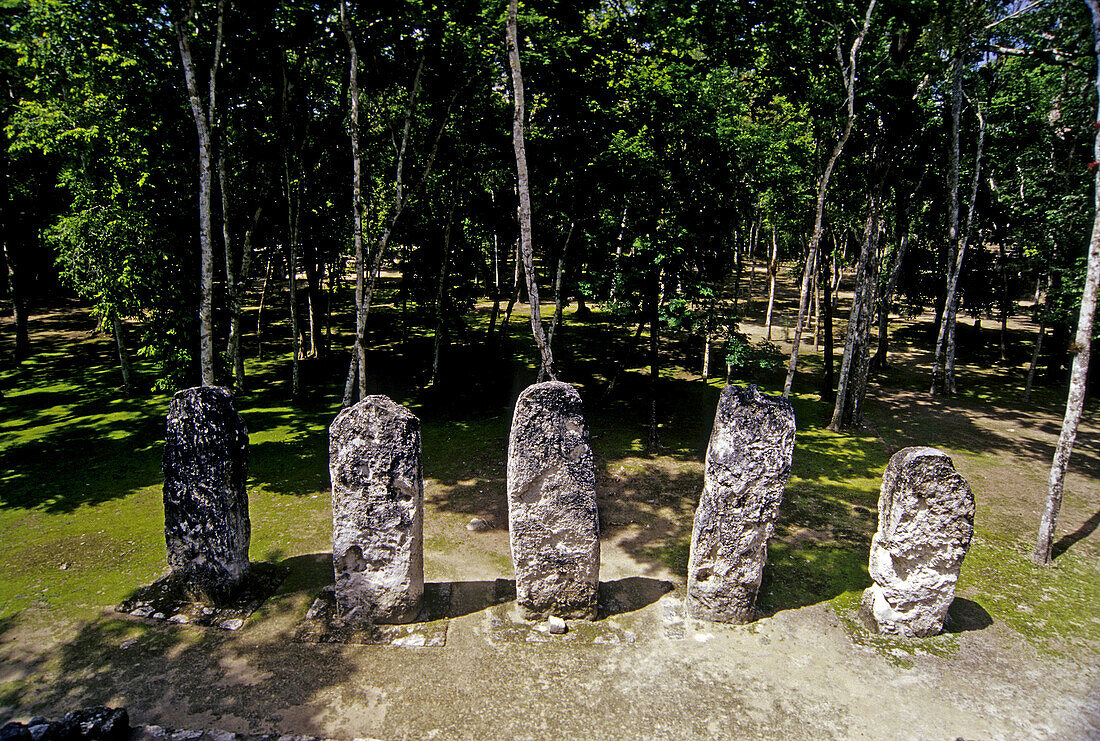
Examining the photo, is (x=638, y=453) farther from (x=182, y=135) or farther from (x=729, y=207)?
(x=182, y=135)

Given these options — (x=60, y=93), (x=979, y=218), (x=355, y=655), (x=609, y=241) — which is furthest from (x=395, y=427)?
(x=979, y=218)

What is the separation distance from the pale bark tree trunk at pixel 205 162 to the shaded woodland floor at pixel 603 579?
8.82 ft

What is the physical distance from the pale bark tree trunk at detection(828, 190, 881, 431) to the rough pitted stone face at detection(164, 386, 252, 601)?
43.4 ft

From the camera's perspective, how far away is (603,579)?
862 cm

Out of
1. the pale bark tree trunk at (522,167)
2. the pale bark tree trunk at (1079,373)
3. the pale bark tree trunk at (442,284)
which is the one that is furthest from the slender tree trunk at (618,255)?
the pale bark tree trunk at (1079,373)

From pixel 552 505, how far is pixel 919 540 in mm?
4422

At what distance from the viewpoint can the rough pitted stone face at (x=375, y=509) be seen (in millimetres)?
7172

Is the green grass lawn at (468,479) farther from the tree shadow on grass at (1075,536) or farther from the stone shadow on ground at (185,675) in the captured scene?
the stone shadow on ground at (185,675)

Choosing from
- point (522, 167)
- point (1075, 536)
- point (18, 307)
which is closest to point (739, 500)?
point (1075, 536)

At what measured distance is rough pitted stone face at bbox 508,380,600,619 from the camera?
24.0 ft

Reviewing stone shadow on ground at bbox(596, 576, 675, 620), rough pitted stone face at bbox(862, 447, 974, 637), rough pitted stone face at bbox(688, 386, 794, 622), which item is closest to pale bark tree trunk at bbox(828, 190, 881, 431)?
rough pitted stone face at bbox(862, 447, 974, 637)

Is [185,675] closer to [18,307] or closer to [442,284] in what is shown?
[442,284]

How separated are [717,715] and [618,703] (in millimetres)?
1024

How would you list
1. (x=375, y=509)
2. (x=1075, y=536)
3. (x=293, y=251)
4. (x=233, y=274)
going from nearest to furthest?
1. (x=375, y=509)
2. (x=1075, y=536)
3. (x=233, y=274)
4. (x=293, y=251)
